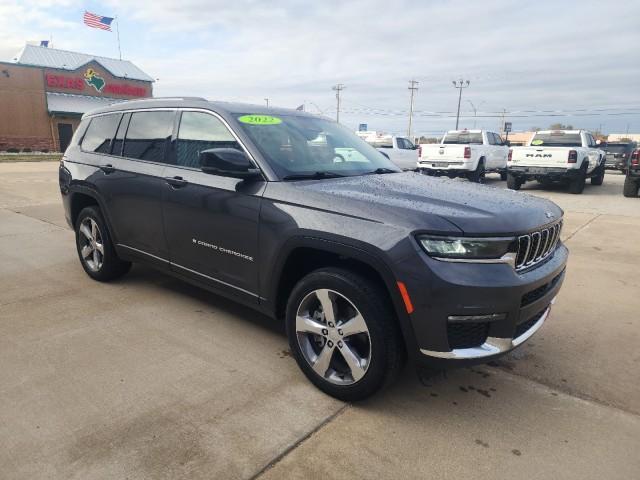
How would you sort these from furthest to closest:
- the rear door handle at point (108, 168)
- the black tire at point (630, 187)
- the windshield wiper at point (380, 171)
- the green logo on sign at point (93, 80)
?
the green logo on sign at point (93, 80)
the black tire at point (630, 187)
the rear door handle at point (108, 168)
the windshield wiper at point (380, 171)

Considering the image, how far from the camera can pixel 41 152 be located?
37031 millimetres

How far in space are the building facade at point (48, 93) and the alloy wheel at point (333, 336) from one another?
131ft

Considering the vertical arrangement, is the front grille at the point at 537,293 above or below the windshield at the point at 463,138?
below

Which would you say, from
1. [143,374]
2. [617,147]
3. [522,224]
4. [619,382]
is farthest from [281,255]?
[617,147]

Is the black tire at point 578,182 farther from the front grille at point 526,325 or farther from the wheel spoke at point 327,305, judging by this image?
the wheel spoke at point 327,305

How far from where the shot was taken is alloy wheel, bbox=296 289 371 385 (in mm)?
2694

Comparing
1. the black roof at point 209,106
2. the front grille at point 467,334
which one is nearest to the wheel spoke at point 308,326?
the front grille at point 467,334

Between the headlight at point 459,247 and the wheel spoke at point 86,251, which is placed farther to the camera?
the wheel spoke at point 86,251

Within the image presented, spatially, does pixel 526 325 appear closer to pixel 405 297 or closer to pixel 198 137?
pixel 405 297

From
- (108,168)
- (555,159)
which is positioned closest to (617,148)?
(555,159)

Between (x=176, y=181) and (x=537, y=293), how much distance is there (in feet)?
8.60

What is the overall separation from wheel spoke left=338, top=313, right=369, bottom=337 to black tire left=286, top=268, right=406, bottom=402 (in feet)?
0.11

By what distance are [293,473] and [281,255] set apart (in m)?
1.24

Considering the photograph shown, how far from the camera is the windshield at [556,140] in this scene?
14.8 m
